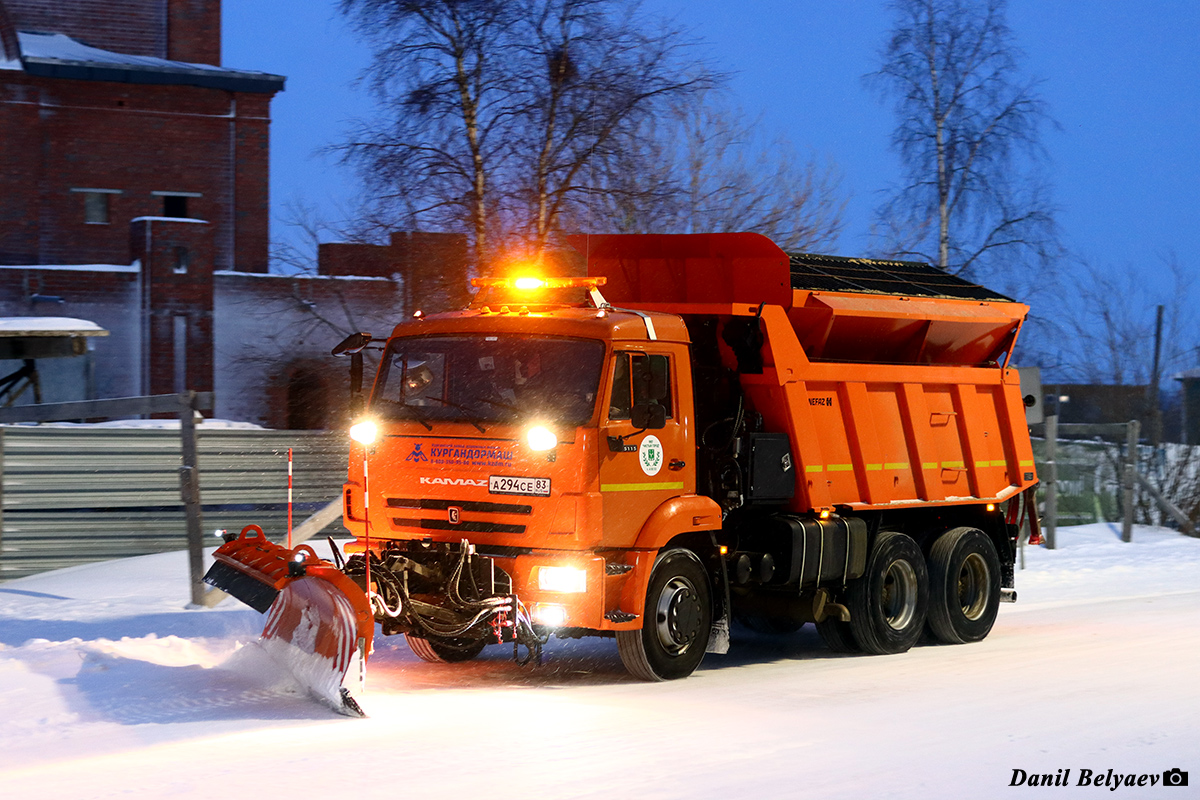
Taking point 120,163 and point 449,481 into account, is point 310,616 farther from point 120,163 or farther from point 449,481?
point 120,163

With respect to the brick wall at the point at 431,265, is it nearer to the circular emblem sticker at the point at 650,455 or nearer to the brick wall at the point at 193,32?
the circular emblem sticker at the point at 650,455

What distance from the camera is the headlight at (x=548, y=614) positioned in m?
9.20

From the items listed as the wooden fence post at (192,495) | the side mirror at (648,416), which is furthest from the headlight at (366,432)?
the wooden fence post at (192,495)

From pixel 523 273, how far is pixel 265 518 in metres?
6.58

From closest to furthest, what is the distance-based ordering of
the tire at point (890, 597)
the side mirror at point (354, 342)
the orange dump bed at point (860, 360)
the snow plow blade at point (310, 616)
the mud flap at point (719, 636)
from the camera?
the snow plow blade at point (310, 616), the side mirror at point (354, 342), the mud flap at point (719, 636), the orange dump bed at point (860, 360), the tire at point (890, 597)

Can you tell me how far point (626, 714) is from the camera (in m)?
8.23

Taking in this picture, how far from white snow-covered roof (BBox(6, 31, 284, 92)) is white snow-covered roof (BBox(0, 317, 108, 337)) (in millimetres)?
13362

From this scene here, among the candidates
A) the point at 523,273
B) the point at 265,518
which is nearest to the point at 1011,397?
the point at 523,273

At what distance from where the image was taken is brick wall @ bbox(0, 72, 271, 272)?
117ft

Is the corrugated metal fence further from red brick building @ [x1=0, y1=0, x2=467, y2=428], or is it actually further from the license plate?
red brick building @ [x1=0, y1=0, x2=467, y2=428]

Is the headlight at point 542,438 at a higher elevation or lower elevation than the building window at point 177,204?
lower

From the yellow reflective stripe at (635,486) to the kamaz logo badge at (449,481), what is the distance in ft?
2.67

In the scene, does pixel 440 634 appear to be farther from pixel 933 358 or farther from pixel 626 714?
→ pixel 933 358

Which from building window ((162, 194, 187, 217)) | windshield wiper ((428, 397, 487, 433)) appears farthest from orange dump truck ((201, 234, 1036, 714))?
building window ((162, 194, 187, 217))
